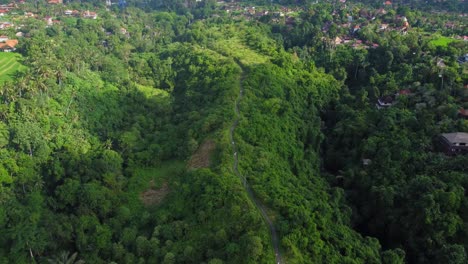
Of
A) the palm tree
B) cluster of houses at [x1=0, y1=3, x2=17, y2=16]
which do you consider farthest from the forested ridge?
cluster of houses at [x1=0, y1=3, x2=17, y2=16]

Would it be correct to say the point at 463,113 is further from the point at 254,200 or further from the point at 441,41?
the point at 441,41

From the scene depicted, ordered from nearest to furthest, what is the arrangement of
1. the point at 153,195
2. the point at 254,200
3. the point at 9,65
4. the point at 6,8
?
the point at 254,200 < the point at 153,195 < the point at 9,65 < the point at 6,8

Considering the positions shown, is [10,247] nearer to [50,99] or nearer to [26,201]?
[26,201]

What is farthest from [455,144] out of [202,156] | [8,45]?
[8,45]

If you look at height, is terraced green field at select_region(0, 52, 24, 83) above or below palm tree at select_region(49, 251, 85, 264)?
above

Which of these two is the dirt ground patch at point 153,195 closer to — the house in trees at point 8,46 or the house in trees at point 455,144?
the house in trees at point 455,144

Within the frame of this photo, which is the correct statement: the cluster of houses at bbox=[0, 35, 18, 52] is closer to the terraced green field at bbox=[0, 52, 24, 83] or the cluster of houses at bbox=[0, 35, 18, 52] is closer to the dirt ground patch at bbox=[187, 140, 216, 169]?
the terraced green field at bbox=[0, 52, 24, 83]
